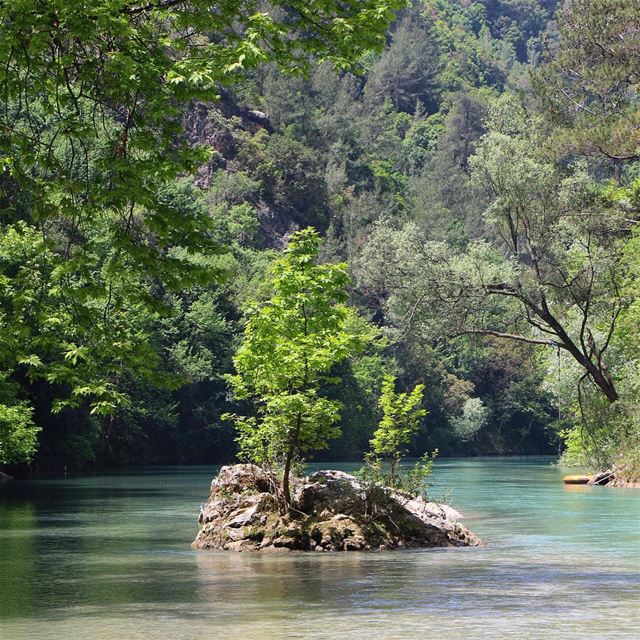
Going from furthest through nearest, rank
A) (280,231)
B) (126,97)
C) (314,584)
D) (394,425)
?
1. (280,231)
2. (394,425)
3. (314,584)
4. (126,97)

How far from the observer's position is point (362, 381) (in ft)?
349

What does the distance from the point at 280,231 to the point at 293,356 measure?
107m

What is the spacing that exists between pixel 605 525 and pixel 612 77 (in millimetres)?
23612

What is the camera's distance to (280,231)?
440 feet

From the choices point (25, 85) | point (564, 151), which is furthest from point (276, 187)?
point (25, 85)

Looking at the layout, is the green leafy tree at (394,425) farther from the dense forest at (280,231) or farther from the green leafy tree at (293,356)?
the green leafy tree at (293,356)

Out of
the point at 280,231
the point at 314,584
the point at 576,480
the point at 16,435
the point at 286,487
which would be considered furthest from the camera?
the point at 280,231

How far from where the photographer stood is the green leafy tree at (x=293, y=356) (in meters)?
28.0

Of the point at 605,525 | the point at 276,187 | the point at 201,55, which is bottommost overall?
the point at 605,525

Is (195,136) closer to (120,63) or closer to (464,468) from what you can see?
(464,468)

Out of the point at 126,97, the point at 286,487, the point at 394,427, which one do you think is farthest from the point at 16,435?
the point at 126,97

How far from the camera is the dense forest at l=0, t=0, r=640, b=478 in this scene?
614 inches

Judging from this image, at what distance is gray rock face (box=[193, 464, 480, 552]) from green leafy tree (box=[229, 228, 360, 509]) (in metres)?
0.52

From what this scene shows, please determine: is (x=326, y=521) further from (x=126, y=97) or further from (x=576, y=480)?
(x=576, y=480)
